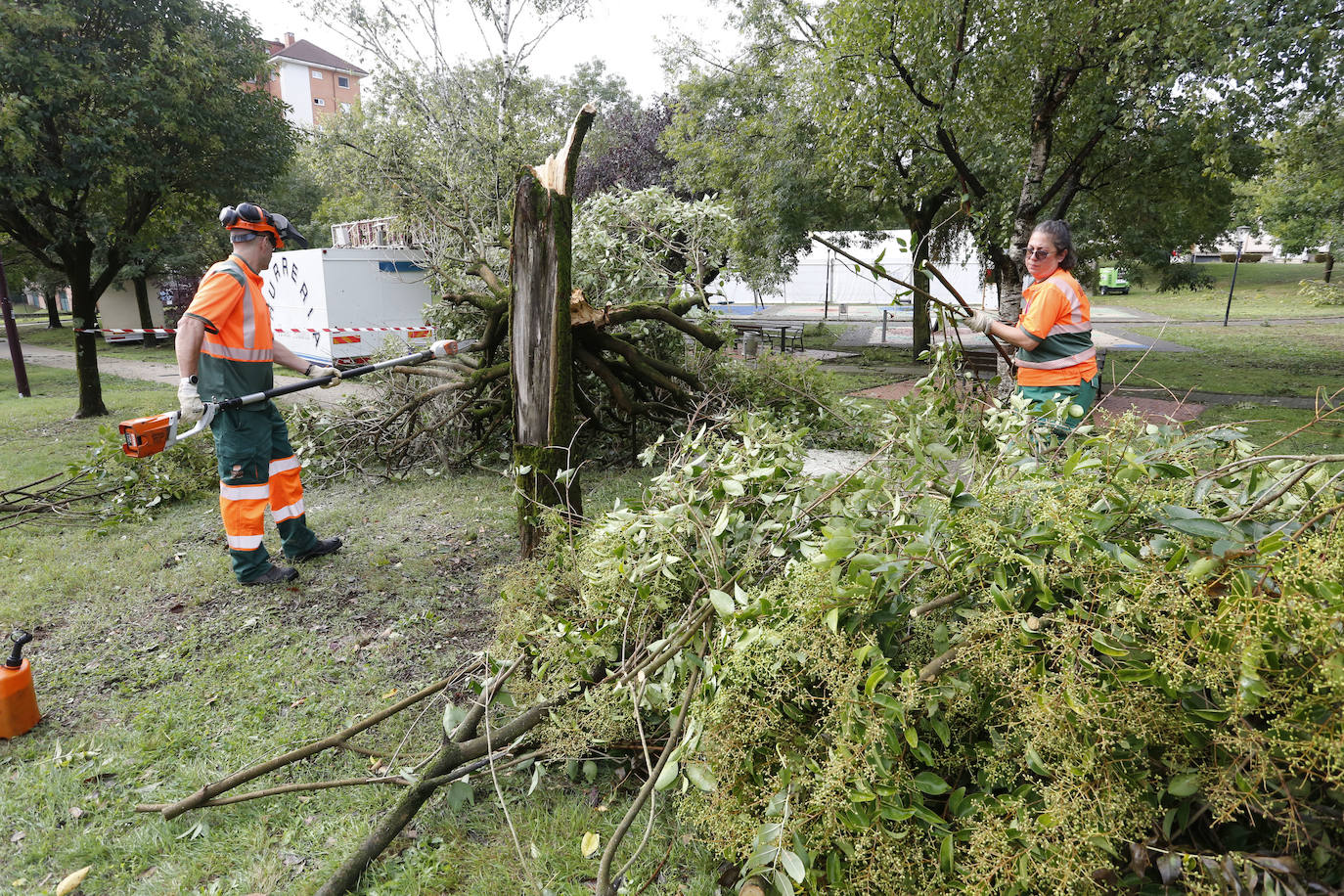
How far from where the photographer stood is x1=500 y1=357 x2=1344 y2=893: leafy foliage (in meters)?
1.26

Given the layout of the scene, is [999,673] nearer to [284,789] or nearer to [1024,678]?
[1024,678]

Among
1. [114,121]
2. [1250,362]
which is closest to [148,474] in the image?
[114,121]

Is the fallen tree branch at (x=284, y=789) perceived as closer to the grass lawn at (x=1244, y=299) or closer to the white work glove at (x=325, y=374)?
the white work glove at (x=325, y=374)

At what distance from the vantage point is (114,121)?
7.86 meters

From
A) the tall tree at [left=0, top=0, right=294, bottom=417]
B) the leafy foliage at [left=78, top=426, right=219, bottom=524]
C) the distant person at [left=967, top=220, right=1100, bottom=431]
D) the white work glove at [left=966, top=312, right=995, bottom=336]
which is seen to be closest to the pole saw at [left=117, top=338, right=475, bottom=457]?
the leafy foliage at [left=78, top=426, right=219, bottom=524]

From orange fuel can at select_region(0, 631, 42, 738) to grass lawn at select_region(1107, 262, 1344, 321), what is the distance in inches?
804

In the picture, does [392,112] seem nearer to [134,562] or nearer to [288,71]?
[134,562]

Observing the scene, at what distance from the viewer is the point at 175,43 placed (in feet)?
29.3

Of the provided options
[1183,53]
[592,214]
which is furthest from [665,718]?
[1183,53]

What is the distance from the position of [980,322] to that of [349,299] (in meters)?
12.0

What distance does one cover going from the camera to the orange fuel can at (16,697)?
2.88 metres

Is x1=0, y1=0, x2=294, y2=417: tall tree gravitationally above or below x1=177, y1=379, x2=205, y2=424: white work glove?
above

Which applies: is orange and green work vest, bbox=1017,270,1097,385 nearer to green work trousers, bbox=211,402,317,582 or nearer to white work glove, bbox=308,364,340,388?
white work glove, bbox=308,364,340,388

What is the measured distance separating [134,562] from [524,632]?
368cm
